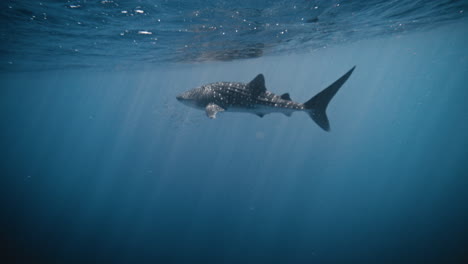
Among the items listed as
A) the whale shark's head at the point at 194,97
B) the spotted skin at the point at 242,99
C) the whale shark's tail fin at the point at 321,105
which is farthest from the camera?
the whale shark's head at the point at 194,97

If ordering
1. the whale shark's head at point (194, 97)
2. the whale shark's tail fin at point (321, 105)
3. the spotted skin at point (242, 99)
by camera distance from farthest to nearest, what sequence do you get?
the whale shark's head at point (194, 97)
the spotted skin at point (242, 99)
the whale shark's tail fin at point (321, 105)

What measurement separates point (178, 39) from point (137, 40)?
298 centimetres

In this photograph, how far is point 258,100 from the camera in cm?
701

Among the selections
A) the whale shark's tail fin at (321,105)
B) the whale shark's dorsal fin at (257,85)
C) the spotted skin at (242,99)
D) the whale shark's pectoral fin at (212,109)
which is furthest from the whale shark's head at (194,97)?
the whale shark's tail fin at (321,105)

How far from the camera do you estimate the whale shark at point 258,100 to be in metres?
6.60

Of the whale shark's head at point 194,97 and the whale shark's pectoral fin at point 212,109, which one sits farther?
the whale shark's head at point 194,97

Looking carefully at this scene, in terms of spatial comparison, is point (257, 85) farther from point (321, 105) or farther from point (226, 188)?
point (226, 188)

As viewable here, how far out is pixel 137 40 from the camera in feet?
54.2

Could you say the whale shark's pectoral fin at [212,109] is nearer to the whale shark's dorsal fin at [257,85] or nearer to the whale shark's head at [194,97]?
the whale shark's head at [194,97]

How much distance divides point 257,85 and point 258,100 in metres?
0.47

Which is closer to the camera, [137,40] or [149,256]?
[137,40]

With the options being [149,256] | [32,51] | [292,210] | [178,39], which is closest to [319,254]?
[292,210]

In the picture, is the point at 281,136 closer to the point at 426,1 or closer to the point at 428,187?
the point at 428,187

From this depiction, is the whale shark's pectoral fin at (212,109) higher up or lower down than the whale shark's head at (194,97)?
lower down
